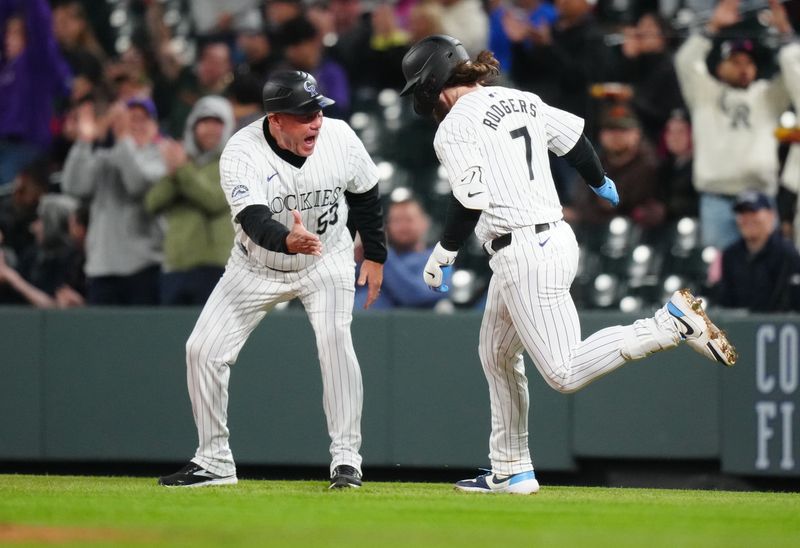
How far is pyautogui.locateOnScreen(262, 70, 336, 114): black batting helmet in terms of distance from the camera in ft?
22.3

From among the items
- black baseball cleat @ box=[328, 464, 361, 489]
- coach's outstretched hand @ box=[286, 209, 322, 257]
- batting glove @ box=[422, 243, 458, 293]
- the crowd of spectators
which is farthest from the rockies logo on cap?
the crowd of spectators

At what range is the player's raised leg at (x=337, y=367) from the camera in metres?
7.02

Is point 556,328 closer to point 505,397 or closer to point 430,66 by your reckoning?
point 505,397

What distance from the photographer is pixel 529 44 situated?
11.4 meters

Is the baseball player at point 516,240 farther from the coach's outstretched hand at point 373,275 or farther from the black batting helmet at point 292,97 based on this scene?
the coach's outstretched hand at point 373,275

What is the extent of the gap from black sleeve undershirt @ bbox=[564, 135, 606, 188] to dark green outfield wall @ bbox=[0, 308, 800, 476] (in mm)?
2269

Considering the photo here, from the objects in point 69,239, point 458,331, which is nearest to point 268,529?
point 458,331

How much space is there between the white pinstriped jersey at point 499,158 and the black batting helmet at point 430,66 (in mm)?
138

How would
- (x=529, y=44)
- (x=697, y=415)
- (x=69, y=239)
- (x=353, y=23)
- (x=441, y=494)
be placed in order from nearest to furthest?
1. (x=441, y=494)
2. (x=697, y=415)
3. (x=69, y=239)
4. (x=529, y=44)
5. (x=353, y=23)

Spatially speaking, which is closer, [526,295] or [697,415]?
[526,295]

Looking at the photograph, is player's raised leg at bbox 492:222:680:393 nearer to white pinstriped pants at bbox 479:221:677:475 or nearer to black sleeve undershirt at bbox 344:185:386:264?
white pinstriped pants at bbox 479:221:677:475

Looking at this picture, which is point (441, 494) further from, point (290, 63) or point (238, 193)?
point (290, 63)

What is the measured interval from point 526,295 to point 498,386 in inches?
22.7

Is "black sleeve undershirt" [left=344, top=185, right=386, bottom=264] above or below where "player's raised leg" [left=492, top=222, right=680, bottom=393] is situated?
above
